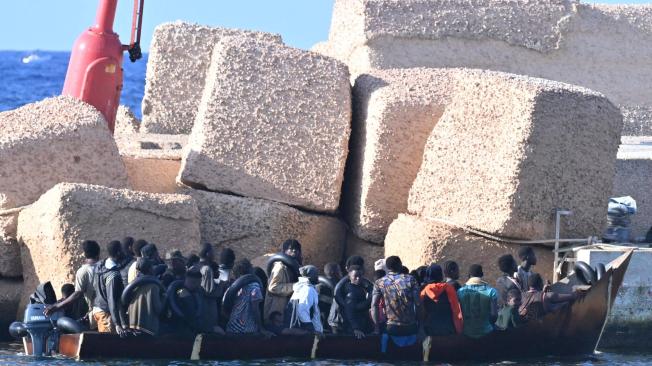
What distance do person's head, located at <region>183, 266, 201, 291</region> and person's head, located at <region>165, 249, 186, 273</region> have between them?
184 mm

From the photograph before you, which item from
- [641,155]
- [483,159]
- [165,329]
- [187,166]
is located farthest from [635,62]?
[165,329]

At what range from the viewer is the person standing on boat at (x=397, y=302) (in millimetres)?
13961

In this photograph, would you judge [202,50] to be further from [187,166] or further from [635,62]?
[635,62]

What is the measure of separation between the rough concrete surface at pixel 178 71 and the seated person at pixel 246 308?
3902 mm

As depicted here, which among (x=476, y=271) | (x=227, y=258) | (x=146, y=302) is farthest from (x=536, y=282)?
(x=146, y=302)

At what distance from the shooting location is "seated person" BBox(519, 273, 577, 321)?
14.5 meters

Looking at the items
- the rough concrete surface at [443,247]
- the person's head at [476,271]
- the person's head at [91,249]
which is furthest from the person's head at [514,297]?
the person's head at [91,249]

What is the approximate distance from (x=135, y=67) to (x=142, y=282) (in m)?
65.4

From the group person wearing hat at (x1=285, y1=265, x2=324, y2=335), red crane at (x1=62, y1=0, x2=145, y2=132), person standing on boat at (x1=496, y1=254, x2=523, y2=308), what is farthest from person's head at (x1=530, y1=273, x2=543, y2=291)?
red crane at (x1=62, y1=0, x2=145, y2=132)

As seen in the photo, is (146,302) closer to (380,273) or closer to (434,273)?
(380,273)

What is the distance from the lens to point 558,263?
15.3 meters

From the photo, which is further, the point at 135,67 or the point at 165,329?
the point at 135,67

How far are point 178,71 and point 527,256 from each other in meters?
4.80

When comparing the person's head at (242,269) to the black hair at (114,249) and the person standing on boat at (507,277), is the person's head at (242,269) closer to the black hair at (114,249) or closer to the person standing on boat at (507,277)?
the black hair at (114,249)
